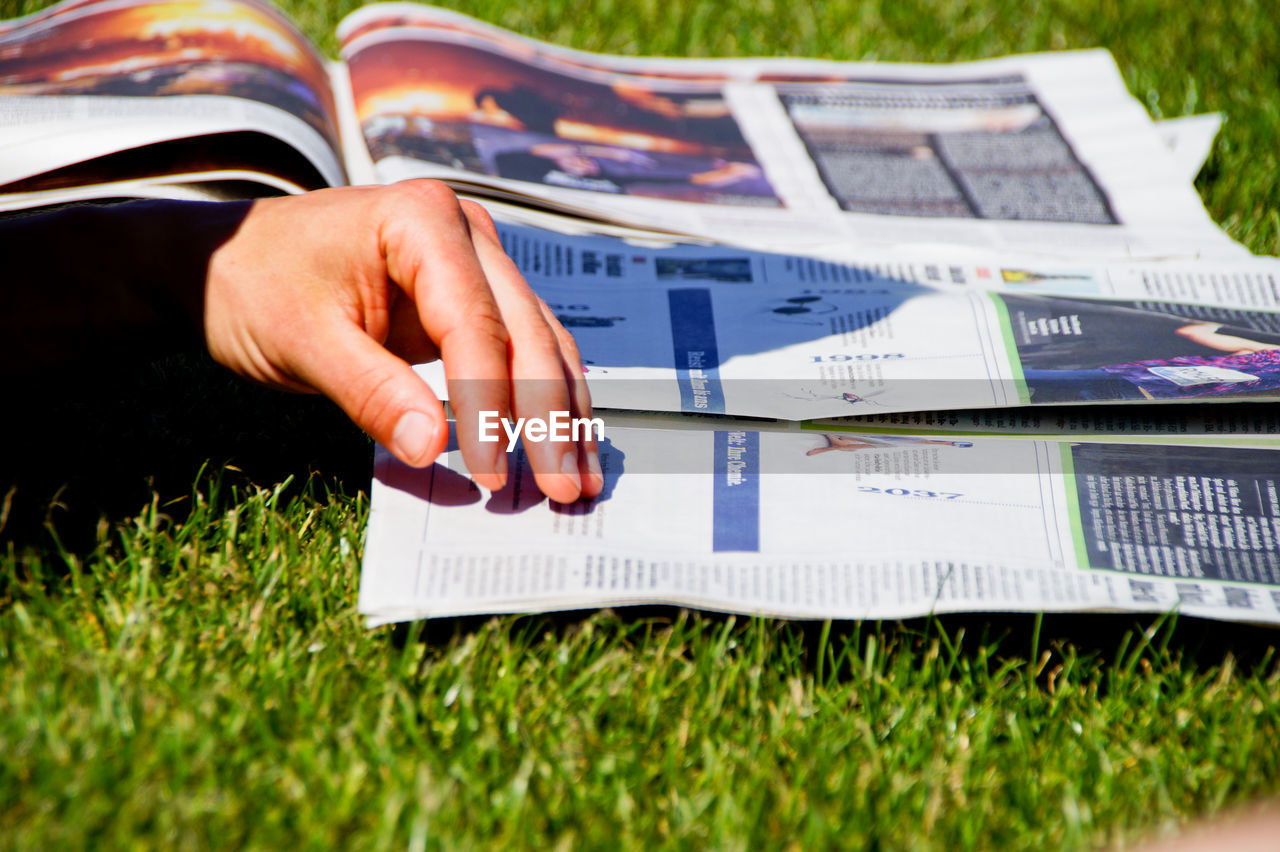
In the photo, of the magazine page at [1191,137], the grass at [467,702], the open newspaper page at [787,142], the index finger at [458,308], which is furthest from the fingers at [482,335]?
the magazine page at [1191,137]

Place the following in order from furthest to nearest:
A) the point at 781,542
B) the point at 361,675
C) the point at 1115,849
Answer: the point at 781,542, the point at 361,675, the point at 1115,849

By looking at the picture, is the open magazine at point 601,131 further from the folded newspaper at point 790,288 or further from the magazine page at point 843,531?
Answer: the magazine page at point 843,531

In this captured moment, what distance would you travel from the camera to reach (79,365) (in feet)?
3.41

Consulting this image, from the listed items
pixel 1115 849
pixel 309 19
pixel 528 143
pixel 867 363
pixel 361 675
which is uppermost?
pixel 309 19

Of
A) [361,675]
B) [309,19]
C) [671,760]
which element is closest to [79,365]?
[361,675]

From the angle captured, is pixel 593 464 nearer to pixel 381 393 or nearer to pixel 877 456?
pixel 381 393

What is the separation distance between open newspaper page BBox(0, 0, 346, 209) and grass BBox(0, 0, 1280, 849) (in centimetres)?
34

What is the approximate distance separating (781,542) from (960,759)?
0.27 m

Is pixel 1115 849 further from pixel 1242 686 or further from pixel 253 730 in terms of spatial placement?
pixel 253 730

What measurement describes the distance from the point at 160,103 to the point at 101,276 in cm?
61

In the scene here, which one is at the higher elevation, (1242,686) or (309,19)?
(309,19)

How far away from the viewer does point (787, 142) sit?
193 cm

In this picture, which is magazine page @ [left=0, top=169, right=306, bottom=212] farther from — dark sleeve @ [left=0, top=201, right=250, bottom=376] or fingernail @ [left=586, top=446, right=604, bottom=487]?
fingernail @ [left=586, top=446, right=604, bottom=487]

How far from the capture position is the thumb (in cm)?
91
